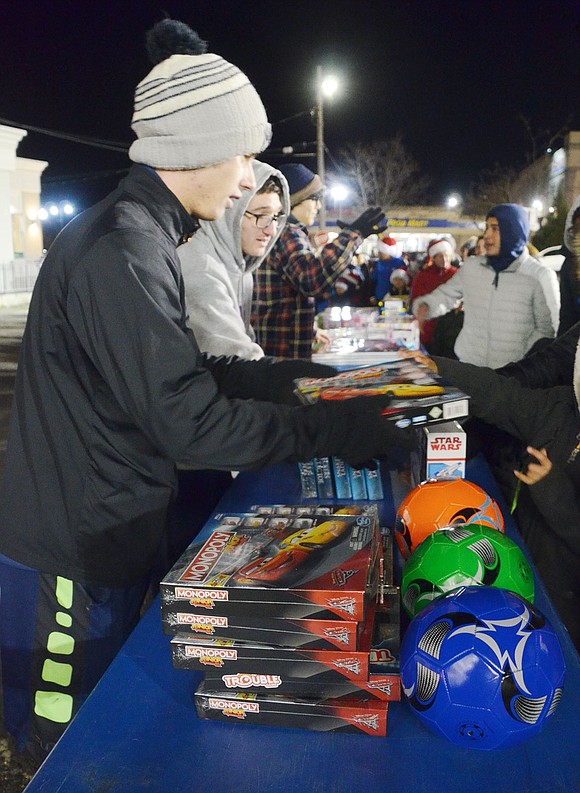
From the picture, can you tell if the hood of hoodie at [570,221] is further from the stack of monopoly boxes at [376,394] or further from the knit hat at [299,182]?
the knit hat at [299,182]

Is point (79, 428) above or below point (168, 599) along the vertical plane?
above

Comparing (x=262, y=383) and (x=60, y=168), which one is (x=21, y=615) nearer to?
(x=262, y=383)

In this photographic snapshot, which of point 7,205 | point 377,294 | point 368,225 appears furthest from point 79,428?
point 7,205

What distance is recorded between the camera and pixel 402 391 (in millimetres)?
2111

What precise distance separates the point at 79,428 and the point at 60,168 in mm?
63335

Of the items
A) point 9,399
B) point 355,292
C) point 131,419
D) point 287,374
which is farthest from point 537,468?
point 355,292

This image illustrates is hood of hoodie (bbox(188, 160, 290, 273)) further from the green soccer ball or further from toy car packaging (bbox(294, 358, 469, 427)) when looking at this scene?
the green soccer ball

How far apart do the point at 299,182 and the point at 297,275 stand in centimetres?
91

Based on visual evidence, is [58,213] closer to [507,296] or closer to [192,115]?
[507,296]

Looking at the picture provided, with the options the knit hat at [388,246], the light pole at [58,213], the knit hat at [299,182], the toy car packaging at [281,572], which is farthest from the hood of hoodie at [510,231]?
the light pole at [58,213]

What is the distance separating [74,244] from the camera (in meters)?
1.70

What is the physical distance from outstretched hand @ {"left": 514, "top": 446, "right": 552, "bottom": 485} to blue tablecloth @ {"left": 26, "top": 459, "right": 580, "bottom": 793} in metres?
1.03

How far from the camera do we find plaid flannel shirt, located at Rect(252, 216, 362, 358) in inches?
174

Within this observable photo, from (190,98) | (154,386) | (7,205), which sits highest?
(7,205)
